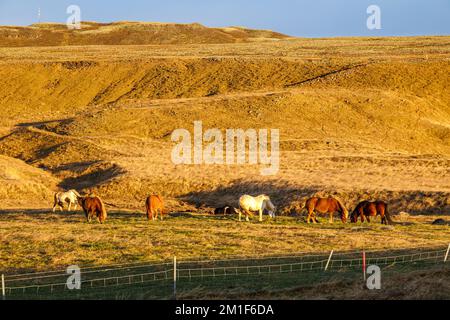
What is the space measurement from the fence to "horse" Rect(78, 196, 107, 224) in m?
9.96

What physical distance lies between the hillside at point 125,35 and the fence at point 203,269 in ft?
485

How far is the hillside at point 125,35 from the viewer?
16912 cm

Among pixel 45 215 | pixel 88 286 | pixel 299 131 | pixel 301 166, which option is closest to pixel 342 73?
pixel 299 131

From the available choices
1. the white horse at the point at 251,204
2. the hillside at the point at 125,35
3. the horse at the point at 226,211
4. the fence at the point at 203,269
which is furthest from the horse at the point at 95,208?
the hillside at the point at 125,35

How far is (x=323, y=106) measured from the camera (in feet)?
246

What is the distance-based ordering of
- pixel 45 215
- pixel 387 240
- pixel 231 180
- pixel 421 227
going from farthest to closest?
pixel 231 180 < pixel 45 215 < pixel 421 227 < pixel 387 240

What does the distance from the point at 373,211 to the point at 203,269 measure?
13184 mm

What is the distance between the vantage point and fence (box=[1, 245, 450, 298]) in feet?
66.1

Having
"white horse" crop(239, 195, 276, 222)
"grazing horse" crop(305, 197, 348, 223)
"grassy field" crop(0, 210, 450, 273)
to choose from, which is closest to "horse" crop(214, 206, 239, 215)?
"white horse" crop(239, 195, 276, 222)

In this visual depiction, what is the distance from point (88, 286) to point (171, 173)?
31478mm

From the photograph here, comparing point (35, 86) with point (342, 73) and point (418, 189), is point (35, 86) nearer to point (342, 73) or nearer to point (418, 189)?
point (342, 73)

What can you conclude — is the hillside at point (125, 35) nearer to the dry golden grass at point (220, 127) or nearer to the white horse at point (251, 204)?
the dry golden grass at point (220, 127)

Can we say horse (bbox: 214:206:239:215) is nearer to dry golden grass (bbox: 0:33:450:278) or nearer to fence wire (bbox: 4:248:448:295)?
dry golden grass (bbox: 0:33:450:278)

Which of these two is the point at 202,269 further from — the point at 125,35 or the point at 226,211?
the point at 125,35
